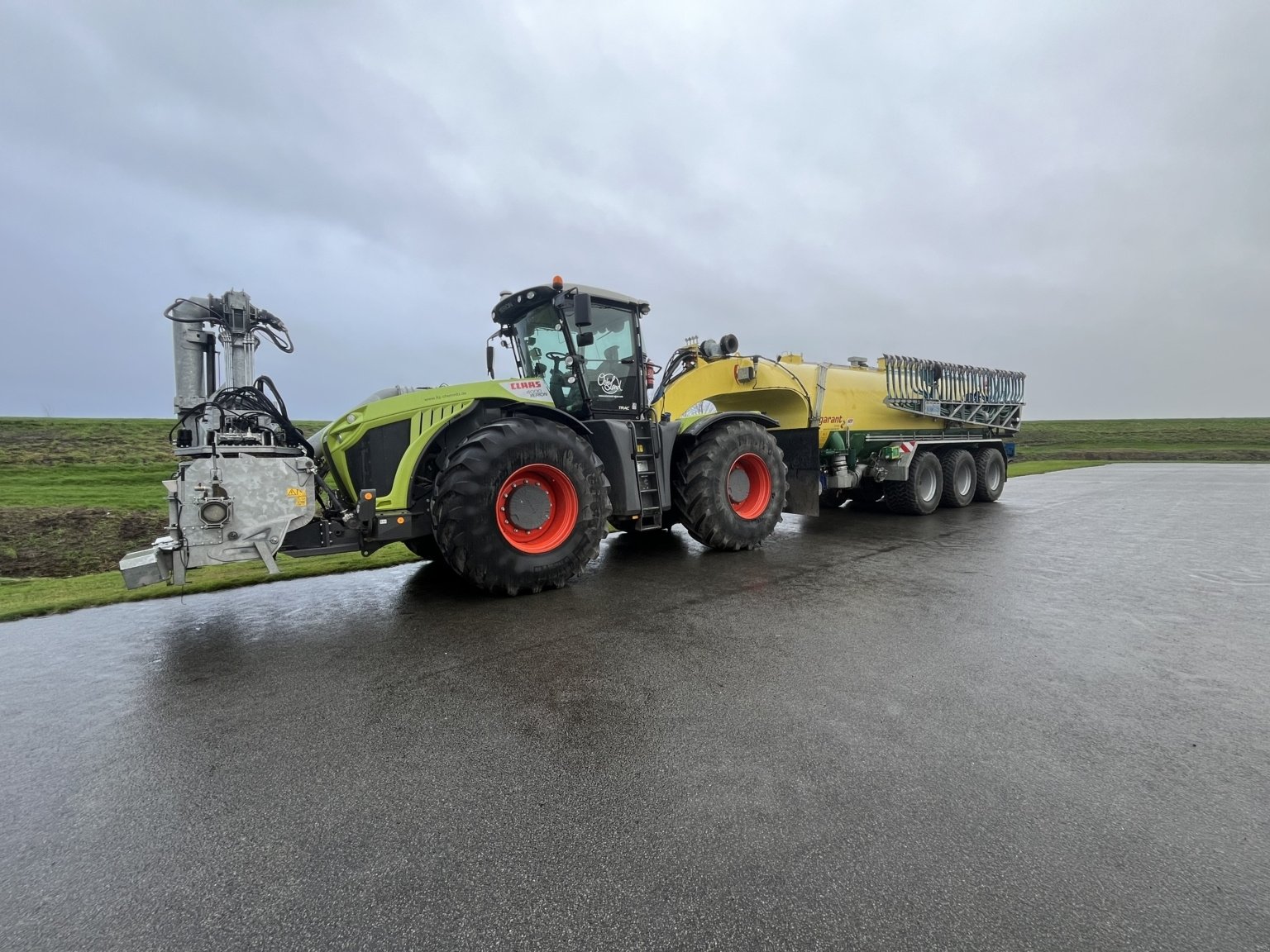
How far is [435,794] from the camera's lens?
2162 mm

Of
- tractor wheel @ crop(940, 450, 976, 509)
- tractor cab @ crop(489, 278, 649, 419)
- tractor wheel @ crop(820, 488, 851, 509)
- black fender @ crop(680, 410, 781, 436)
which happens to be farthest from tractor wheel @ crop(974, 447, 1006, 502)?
tractor cab @ crop(489, 278, 649, 419)

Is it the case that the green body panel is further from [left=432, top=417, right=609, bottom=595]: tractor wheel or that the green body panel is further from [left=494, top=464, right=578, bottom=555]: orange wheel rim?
[left=494, top=464, right=578, bottom=555]: orange wheel rim

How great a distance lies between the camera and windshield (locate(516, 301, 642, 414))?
238 inches

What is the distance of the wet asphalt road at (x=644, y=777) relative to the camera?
1606 mm

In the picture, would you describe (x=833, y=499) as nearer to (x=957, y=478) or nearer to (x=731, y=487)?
(x=957, y=478)

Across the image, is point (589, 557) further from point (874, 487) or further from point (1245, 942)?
point (874, 487)

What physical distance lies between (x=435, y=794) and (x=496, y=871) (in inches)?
19.7

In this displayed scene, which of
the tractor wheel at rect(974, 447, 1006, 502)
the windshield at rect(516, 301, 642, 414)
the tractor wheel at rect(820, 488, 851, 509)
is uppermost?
the windshield at rect(516, 301, 642, 414)

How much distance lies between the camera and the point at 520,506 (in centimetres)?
509

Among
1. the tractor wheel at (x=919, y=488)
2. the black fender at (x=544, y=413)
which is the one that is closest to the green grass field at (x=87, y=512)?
the black fender at (x=544, y=413)

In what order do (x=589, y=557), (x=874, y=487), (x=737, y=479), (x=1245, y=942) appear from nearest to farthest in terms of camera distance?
(x=1245, y=942) → (x=589, y=557) → (x=737, y=479) → (x=874, y=487)

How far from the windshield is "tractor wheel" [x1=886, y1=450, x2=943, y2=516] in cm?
632

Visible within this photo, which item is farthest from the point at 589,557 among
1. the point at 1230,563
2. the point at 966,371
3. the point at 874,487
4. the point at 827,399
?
the point at 966,371

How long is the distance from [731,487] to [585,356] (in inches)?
97.3
